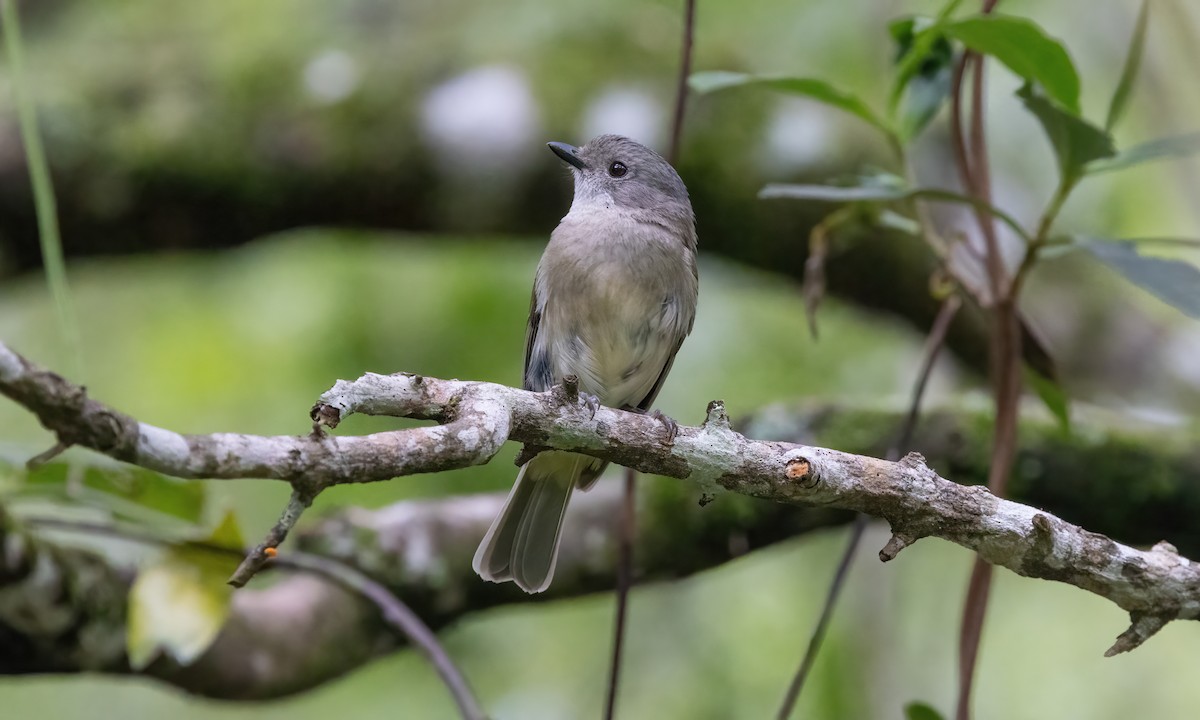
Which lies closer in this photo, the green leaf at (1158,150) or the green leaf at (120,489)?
the green leaf at (1158,150)

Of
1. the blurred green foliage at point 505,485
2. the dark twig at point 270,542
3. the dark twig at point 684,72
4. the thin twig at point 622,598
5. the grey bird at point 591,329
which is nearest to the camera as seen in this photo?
the dark twig at point 270,542

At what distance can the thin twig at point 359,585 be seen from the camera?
2.81m

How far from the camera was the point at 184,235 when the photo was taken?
423 centimetres

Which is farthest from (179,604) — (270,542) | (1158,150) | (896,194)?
(1158,150)

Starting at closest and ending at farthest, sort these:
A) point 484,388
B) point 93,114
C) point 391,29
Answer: point 484,388, point 93,114, point 391,29

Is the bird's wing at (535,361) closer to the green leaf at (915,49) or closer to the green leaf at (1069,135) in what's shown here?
the green leaf at (915,49)

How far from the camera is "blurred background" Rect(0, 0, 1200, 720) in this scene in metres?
4.16

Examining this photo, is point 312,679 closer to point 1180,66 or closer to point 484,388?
point 484,388

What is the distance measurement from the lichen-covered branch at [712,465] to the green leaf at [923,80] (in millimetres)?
1262

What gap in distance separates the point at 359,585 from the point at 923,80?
6.42ft

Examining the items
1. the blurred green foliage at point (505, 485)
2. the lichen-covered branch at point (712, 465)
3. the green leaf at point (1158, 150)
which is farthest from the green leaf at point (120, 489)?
the green leaf at point (1158, 150)

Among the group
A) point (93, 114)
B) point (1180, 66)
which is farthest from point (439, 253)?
point (1180, 66)

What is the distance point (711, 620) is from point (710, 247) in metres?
1.53

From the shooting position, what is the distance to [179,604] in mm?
2725
